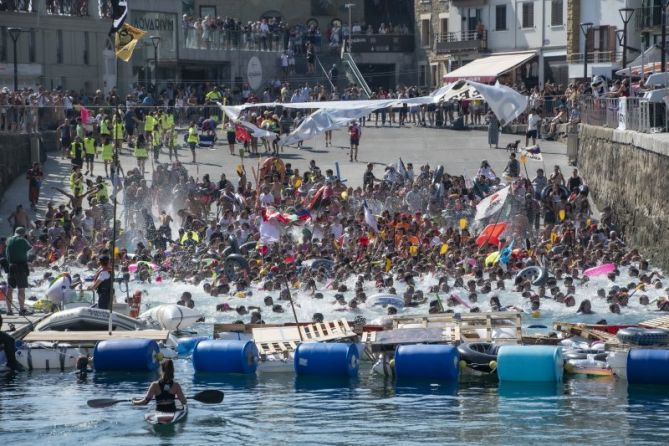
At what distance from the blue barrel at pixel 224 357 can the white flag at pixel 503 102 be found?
9116 millimetres

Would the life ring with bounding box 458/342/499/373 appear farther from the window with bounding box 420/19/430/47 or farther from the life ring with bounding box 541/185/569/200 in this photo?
the window with bounding box 420/19/430/47

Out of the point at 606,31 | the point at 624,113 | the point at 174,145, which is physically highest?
the point at 606,31

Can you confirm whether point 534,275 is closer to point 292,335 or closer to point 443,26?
point 292,335

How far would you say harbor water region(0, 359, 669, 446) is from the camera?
845 inches

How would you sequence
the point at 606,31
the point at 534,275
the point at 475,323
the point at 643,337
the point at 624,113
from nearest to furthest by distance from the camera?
the point at 643,337 < the point at 475,323 < the point at 534,275 < the point at 624,113 < the point at 606,31

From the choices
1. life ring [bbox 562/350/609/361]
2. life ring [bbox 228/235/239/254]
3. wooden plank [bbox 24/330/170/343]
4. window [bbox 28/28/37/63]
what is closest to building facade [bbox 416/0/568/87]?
window [bbox 28/28/37/63]

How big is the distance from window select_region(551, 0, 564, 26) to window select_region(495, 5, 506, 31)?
9.56ft

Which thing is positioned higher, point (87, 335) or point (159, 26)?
point (159, 26)

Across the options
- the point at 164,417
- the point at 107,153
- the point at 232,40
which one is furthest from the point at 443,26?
the point at 164,417

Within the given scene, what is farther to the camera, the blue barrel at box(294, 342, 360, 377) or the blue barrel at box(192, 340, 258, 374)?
the blue barrel at box(192, 340, 258, 374)

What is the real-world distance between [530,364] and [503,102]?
9106 mm

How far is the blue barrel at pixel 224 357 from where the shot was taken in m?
25.6

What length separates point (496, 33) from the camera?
65875mm

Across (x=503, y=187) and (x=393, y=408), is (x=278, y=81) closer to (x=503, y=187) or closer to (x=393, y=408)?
(x=503, y=187)
